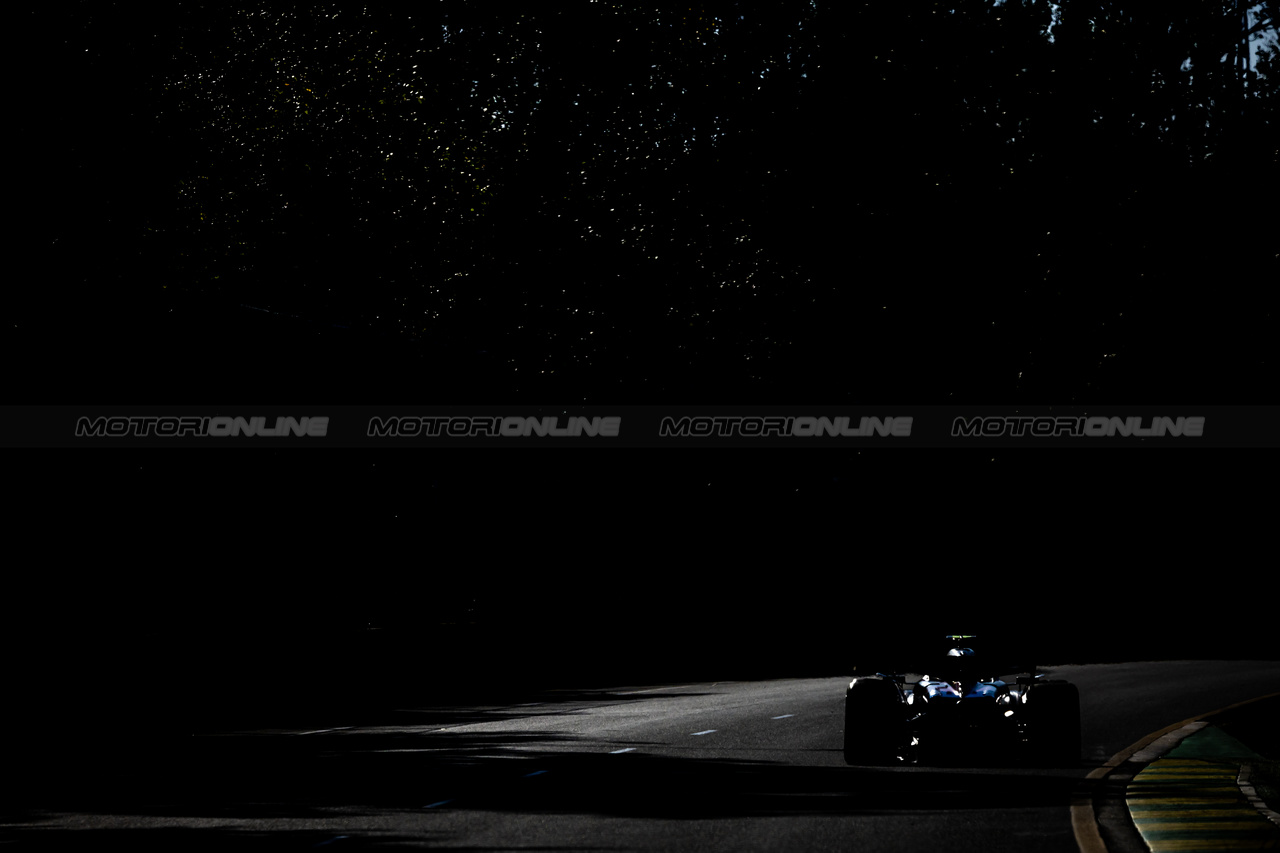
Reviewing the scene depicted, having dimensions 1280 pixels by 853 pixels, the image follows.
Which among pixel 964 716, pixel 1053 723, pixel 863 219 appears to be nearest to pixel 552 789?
pixel 964 716

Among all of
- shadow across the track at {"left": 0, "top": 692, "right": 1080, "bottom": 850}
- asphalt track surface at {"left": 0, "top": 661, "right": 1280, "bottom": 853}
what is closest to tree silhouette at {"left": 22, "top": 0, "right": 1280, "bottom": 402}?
asphalt track surface at {"left": 0, "top": 661, "right": 1280, "bottom": 853}

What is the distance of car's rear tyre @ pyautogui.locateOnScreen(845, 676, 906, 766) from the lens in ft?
48.9

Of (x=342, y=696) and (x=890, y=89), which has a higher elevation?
(x=890, y=89)

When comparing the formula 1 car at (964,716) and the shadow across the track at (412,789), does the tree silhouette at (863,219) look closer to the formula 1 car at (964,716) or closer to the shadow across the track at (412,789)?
the shadow across the track at (412,789)

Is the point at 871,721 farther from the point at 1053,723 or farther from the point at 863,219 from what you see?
the point at 863,219

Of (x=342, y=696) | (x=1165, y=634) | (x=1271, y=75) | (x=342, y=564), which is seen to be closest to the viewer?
(x=342, y=696)

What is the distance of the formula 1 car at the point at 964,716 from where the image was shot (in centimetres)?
1473

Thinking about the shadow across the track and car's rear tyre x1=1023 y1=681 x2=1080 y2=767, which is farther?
car's rear tyre x1=1023 y1=681 x2=1080 y2=767

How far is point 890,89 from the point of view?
147 ft

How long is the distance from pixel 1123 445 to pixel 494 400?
19.2 m

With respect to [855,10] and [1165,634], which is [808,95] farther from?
[1165,634]

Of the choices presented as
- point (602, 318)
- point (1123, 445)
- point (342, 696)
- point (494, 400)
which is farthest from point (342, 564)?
point (1123, 445)

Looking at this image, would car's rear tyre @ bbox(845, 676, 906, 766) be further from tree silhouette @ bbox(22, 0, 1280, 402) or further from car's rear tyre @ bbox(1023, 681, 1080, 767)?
tree silhouette @ bbox(22, 0, 1280, 402)

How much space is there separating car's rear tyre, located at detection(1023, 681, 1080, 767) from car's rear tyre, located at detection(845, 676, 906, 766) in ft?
4.05
